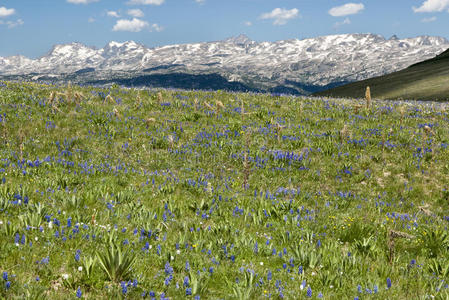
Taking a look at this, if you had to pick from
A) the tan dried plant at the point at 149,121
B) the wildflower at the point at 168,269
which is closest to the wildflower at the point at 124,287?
the wildflower at the point at 168,269

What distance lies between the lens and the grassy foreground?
185 inches

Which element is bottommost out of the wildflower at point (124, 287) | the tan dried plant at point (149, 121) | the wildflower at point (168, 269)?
the wildflower at point (168, 269)

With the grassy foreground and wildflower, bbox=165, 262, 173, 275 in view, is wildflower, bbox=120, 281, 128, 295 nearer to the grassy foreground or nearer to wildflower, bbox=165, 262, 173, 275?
the grassy foreground

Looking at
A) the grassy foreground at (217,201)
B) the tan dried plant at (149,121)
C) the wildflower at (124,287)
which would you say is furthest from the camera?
the tan dried plant at (149,121)

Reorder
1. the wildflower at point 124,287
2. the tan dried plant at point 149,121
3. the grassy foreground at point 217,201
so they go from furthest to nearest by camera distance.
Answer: the tan dried plant at point 149,121 < the grassy foreground at point 217,201 < the wildflower at point 124,287

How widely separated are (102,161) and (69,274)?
260 inches

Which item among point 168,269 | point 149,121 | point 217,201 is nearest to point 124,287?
point 168,269

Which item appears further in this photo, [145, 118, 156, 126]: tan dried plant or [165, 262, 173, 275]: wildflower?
[145, 118, 156, 126]: tan dried plant

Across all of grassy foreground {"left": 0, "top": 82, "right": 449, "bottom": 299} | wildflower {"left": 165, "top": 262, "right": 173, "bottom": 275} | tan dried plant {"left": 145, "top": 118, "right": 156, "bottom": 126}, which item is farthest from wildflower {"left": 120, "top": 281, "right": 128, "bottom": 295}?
tan dried plant {"left": 145, "top": 118, "right": 156, "bottom": 126}

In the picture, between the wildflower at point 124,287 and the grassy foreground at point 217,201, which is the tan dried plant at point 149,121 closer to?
the grassy foreground at point 217,201

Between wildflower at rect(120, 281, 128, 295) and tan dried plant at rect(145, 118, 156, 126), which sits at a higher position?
tan dried plant at rect(145, 118, 156, 126)

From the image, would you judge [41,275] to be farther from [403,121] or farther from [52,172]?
[403,121]

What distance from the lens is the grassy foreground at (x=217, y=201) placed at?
15.5 ft

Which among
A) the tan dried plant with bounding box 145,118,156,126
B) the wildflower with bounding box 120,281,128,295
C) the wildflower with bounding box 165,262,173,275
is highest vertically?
the tan dried plant with bounding box 145,118,156,126
